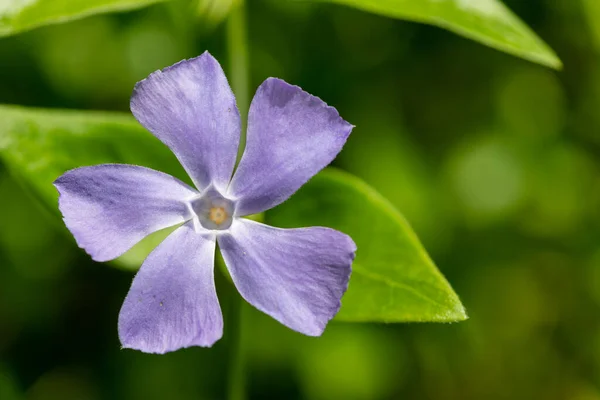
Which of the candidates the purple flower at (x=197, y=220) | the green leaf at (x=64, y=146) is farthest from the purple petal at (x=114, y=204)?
the green leaf at (x=64, y=146)

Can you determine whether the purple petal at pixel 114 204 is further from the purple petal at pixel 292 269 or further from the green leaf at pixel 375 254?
the green leaf at pixel 375 254

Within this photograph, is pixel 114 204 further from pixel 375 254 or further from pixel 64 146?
pixel 375 254

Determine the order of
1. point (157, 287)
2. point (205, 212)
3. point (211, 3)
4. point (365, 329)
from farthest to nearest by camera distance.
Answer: point (365, 329) → point (211, 3) → point (205, 212) → point (157, 287)

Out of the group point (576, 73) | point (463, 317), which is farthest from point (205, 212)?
point (576, 73)

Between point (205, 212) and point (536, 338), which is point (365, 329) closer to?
point (536, 338)

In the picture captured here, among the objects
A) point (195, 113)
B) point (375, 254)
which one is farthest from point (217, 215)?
point (375, 254)

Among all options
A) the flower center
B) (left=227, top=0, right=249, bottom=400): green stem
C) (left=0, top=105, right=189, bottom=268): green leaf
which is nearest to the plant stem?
(left=227, top=0, right=249, bottom=400): green stem
